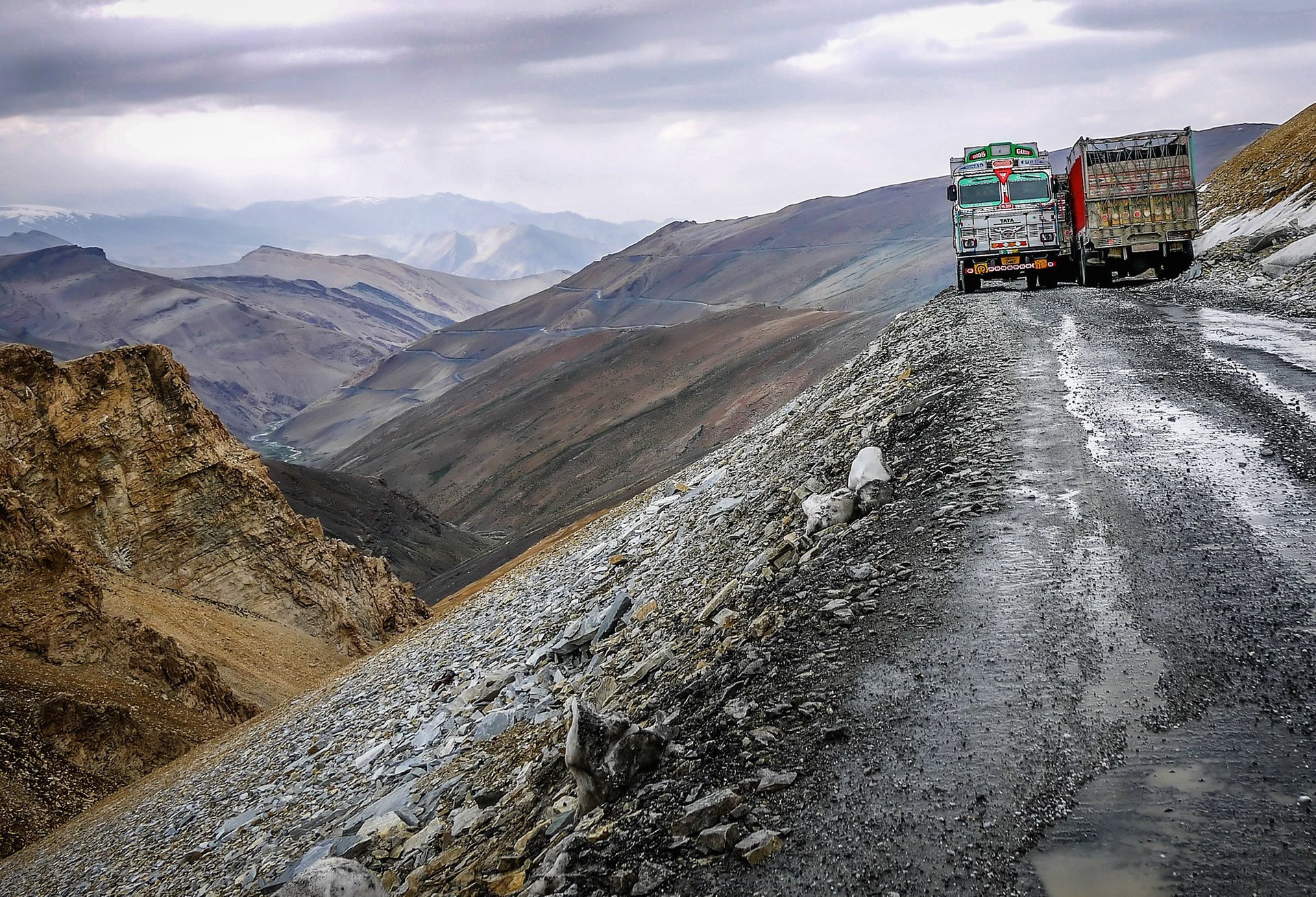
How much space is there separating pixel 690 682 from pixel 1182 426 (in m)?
5.74

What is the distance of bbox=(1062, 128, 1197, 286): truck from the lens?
2228cm

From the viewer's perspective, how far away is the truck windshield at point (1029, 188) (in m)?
24.9

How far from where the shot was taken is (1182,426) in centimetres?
876

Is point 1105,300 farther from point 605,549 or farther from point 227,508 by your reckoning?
point 227,508

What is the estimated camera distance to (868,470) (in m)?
8.71

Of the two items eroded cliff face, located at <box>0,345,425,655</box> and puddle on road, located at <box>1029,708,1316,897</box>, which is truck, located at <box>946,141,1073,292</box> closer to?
eroded cliff face, located at <box>0,345,425,655</box>

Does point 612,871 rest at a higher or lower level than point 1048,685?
lower

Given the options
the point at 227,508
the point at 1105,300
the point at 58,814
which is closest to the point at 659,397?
the point at 227,508

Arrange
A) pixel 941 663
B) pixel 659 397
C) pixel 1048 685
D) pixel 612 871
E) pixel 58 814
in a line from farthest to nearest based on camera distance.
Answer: pixel 659 397 < pixel 58 814 < pixel 941 663 < pixel 1048 685 < pixel 612 871

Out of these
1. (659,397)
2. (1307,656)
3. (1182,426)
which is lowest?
(659,397)

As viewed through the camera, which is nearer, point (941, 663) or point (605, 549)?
point (941, 663)

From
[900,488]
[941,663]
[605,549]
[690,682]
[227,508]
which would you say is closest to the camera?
[941,663]

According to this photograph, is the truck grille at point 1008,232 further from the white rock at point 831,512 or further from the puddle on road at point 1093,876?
the puddle on road at point 1093,876

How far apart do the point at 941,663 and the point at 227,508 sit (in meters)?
25.7
